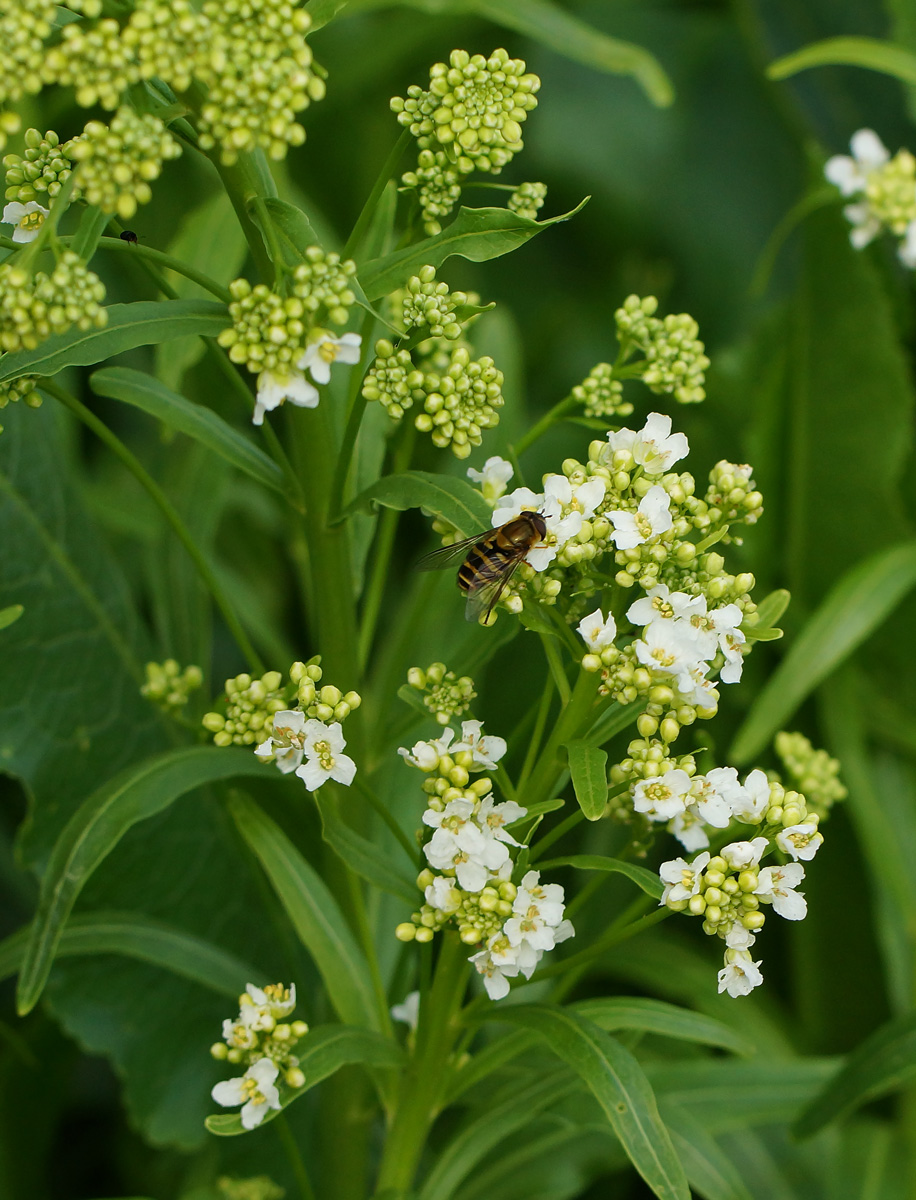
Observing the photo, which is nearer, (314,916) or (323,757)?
(323,757)

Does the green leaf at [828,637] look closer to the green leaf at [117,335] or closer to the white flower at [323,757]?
the white flower at [323,757]

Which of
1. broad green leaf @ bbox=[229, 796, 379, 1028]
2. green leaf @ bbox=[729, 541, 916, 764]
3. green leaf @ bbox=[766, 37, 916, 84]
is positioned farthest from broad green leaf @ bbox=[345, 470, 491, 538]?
green leaf @ bbox=[766, 37, 916, 84]

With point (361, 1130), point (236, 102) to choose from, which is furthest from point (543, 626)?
point (361, 1130)

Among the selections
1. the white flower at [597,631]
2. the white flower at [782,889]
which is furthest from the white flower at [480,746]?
the white flower at [782,889]

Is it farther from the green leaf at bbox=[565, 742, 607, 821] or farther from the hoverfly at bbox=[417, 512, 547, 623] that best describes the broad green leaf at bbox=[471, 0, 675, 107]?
the green leaf at bbox=[565, 742, 607, 821]

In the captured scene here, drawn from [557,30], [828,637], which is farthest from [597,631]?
[557,30]

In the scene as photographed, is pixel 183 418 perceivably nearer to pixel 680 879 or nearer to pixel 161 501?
pixel 161 501

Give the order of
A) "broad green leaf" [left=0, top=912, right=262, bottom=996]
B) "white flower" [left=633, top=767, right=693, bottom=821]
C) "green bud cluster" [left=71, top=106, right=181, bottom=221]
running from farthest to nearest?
"broad green leaf" [left=0, top=912, right=262, bottom=996], "white flower" [left=633, top=767, right=693, bottom=821], "green bud cluster" [left=71, top=106, right=181, bottom=221]
